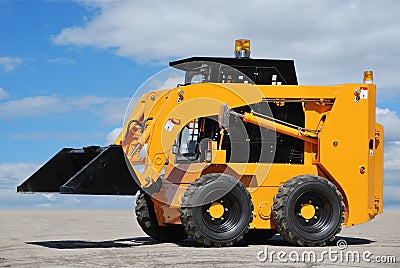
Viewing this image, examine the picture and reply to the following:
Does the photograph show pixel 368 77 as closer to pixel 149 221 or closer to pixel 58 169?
pixel 149 221

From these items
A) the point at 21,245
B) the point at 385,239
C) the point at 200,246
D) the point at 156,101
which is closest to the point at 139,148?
the point at 156,101

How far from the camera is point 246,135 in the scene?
1514 cm

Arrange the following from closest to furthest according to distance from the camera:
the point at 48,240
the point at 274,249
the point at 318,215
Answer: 1. the point at 274,249
2. the point at 318,215
3. the point at 48,240

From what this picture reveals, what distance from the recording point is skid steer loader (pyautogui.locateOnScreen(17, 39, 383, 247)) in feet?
45.2

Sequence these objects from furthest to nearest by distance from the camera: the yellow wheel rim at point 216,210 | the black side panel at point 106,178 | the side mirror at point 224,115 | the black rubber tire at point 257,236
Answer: the black rubber tire at point 257,236, the side mirror at point 224,115, the yellow wheel rim at point 216,210, the black side panel at point 106,178

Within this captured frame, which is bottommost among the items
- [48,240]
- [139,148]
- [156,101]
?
[48,240]

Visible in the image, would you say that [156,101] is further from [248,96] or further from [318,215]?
[318,215]

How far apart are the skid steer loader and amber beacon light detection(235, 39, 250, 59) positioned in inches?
→ 0.9

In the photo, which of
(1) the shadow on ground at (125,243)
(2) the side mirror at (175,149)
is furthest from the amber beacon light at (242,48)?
(1) the shadow on ground at (125,243)

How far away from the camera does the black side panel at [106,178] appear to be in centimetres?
1327

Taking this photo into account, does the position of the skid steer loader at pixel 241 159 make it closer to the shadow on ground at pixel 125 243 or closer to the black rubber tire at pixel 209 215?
the black rubber tire at pixel 209 215

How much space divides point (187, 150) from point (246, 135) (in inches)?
48.7

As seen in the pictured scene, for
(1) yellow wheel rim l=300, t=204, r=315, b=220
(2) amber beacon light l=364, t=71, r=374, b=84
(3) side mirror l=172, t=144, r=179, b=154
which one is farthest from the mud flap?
(2) amber beacon light l=364, t=71, r=374, b=84

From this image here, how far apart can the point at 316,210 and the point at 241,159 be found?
5.79 ft
